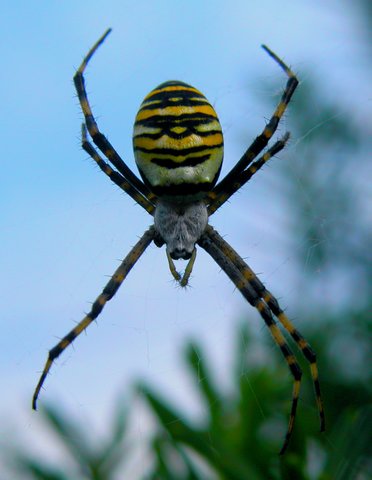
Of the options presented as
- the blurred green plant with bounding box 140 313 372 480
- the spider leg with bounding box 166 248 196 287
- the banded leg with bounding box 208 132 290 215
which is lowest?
the blurred green plant with bounding box 140 313 372 480

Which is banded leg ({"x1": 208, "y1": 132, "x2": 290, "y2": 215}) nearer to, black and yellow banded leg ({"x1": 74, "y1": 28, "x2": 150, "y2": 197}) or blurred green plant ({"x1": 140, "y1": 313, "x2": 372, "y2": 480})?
black and yellow banded leg ({"x1": 74, "y1": 28, "x2": 150, "y2": 197})

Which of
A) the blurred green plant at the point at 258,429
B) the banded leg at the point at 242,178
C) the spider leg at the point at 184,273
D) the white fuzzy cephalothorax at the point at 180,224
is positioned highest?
the banded leg at the point at 242,178

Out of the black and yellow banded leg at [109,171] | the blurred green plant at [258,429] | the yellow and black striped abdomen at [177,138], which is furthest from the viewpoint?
the black and yellow banded leg at [109,171]

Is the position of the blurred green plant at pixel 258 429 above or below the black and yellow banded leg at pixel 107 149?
below

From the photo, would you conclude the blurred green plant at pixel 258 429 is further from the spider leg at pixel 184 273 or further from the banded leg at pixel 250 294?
the spider leg at pixel 184 273

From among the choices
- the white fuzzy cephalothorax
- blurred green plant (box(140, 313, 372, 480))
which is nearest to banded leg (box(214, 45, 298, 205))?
the white fuzzy cephalothorax

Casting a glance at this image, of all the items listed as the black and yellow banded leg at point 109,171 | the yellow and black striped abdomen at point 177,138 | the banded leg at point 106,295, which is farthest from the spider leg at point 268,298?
the yellow and black striped abdomen at point 177,138

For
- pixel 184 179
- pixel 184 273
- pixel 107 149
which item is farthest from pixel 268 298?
pixel 107 149
